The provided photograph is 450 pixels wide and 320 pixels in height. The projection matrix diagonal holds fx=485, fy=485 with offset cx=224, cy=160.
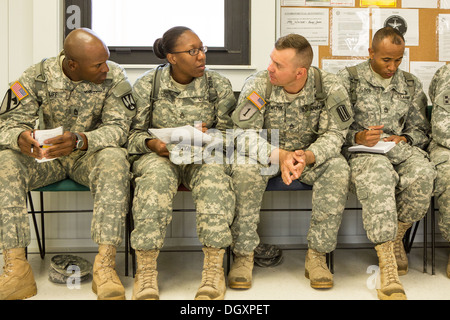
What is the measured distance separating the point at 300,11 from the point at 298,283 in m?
1.78

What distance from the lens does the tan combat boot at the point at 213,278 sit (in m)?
2.19

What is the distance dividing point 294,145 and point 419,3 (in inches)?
57.5

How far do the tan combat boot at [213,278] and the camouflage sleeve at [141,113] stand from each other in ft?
2.25

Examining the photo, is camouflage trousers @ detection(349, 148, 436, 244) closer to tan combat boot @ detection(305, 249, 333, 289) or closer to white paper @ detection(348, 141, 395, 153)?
white paper @ detection(348, 141, 395, 153)

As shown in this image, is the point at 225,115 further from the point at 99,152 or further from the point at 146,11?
the point at 146,11

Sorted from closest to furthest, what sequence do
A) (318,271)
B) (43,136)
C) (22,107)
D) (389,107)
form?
(43,136)
(318,271)
(22,107)
(389,107)

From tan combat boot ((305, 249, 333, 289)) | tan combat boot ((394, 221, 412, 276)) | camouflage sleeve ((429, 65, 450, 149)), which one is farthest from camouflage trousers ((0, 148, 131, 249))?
camouflage sleeve ((429, 65, 450, 149))

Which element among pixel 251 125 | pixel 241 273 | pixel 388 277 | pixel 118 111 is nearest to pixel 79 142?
pixel 118 111

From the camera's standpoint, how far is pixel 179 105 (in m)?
2.67

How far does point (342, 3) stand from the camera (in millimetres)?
3238

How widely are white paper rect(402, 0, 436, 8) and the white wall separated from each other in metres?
0.91

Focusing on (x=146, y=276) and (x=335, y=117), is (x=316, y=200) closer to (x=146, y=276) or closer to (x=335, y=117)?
(x=335, y=117)
